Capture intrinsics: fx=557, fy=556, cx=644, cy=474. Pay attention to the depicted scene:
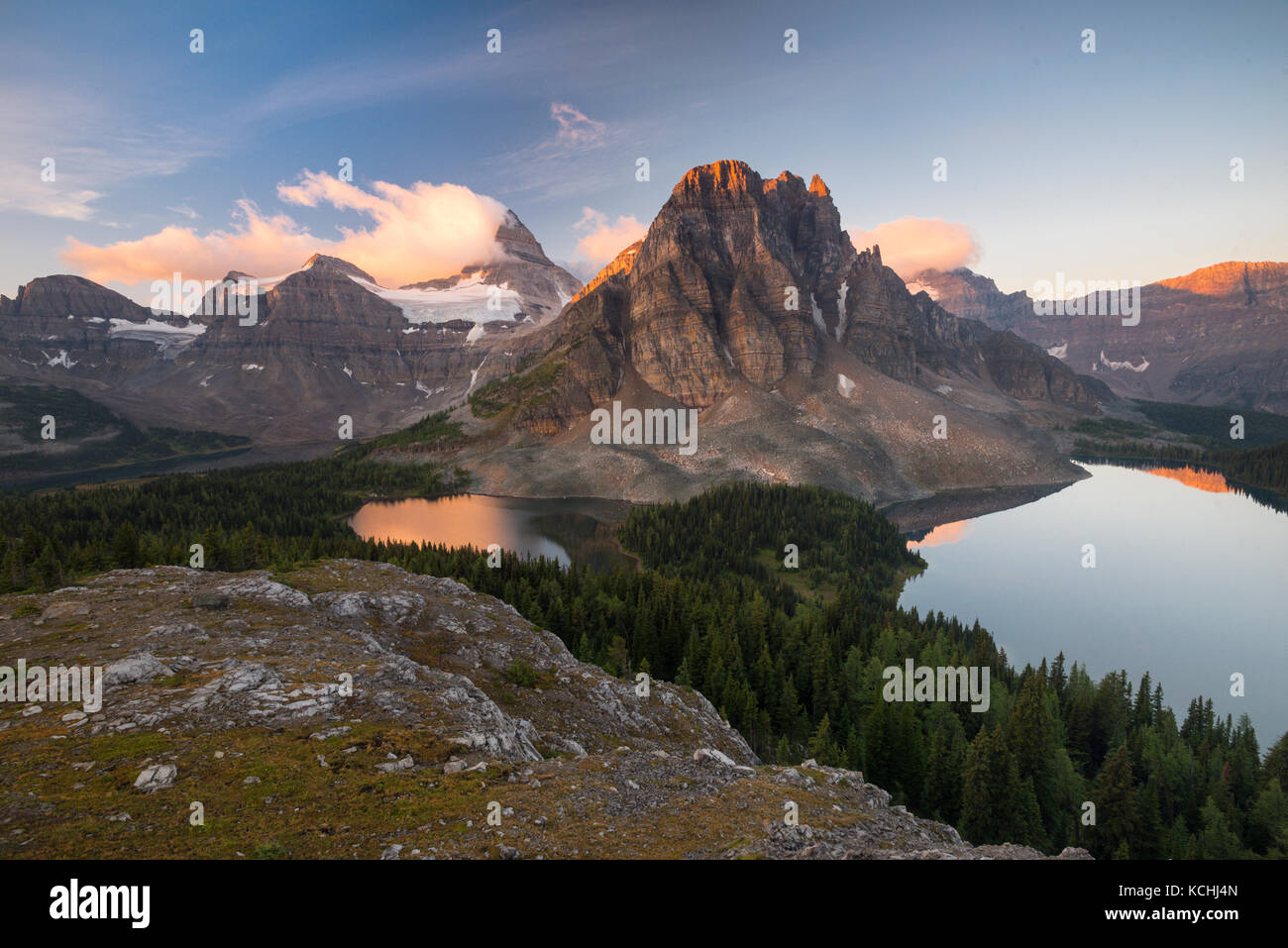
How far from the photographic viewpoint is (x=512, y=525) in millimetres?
137125

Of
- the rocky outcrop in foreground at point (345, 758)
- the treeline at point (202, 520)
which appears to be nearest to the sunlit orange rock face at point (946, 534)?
the rocky outcrop in foreground at point (345, 758)

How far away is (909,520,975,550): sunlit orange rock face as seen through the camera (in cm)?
12341

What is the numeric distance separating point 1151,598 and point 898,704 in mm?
73760

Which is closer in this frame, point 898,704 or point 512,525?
point 898,704

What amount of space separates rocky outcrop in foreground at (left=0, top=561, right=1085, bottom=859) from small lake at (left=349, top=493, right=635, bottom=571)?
73.7m

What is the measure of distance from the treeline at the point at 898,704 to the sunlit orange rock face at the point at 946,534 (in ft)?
115

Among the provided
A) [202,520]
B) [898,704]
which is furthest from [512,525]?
[898,704]

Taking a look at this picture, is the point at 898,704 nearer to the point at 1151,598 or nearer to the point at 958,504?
the point at 1151,598

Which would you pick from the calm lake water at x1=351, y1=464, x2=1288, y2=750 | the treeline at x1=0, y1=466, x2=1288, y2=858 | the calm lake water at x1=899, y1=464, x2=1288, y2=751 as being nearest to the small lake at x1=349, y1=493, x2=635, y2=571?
the calm lake water at x1=351, y1=464, x2=1288, y2=750

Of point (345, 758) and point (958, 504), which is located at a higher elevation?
point (345, 758)

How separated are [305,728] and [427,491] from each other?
18240 cm

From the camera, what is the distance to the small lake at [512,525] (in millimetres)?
114500
